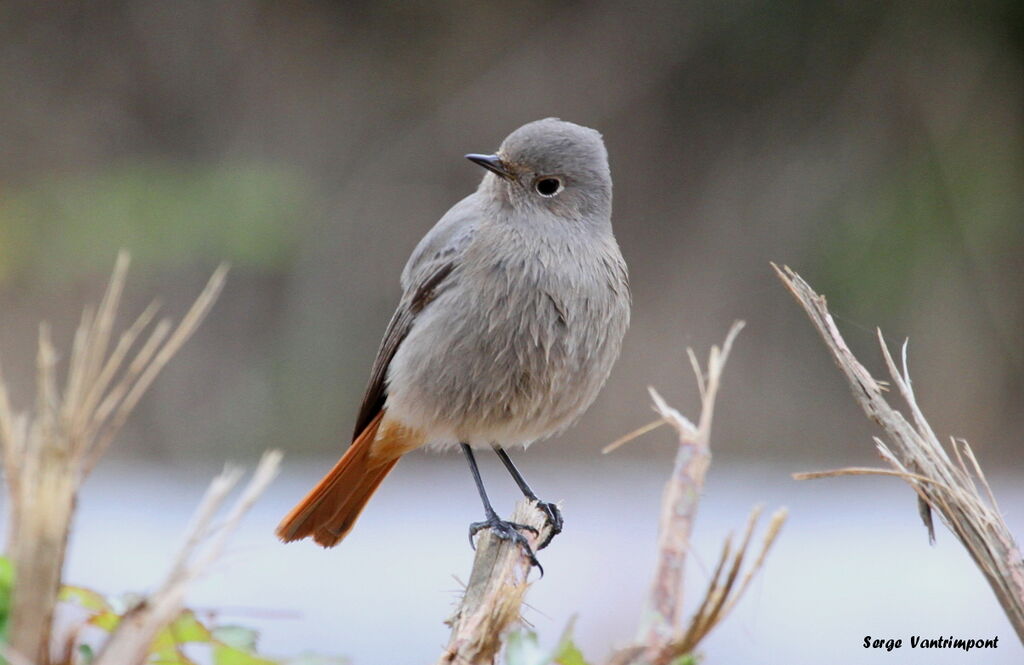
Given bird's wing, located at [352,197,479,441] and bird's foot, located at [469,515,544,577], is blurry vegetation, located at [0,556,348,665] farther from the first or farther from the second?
bird's wing, located at [352,197,479,441]

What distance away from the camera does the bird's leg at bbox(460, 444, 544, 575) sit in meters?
2.33

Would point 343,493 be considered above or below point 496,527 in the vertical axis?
above

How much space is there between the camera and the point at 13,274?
6953mm

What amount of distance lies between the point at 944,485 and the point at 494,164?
75.3 inches

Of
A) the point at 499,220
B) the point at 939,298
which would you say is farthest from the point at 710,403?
the point at 939,298

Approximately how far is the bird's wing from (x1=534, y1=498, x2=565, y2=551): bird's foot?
55cm

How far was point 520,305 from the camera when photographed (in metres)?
3.12

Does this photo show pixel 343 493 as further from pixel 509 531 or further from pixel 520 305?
pixel 509 531

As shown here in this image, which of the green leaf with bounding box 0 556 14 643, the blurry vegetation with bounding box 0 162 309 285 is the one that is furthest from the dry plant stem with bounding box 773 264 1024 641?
the blurry vegetation with bounding box 0 162 309 285

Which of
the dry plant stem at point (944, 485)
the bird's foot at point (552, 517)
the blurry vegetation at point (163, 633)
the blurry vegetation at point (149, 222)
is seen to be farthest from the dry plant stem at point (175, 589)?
the blurry vegetation at point (149, 222)

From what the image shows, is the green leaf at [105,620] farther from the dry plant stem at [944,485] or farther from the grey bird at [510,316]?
the grey bird at [510,316]

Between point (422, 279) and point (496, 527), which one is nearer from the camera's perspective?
point (496, 527)

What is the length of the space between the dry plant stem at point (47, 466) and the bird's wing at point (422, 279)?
215 cm

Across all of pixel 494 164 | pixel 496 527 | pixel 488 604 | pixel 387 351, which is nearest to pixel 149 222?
pixel 387 351
